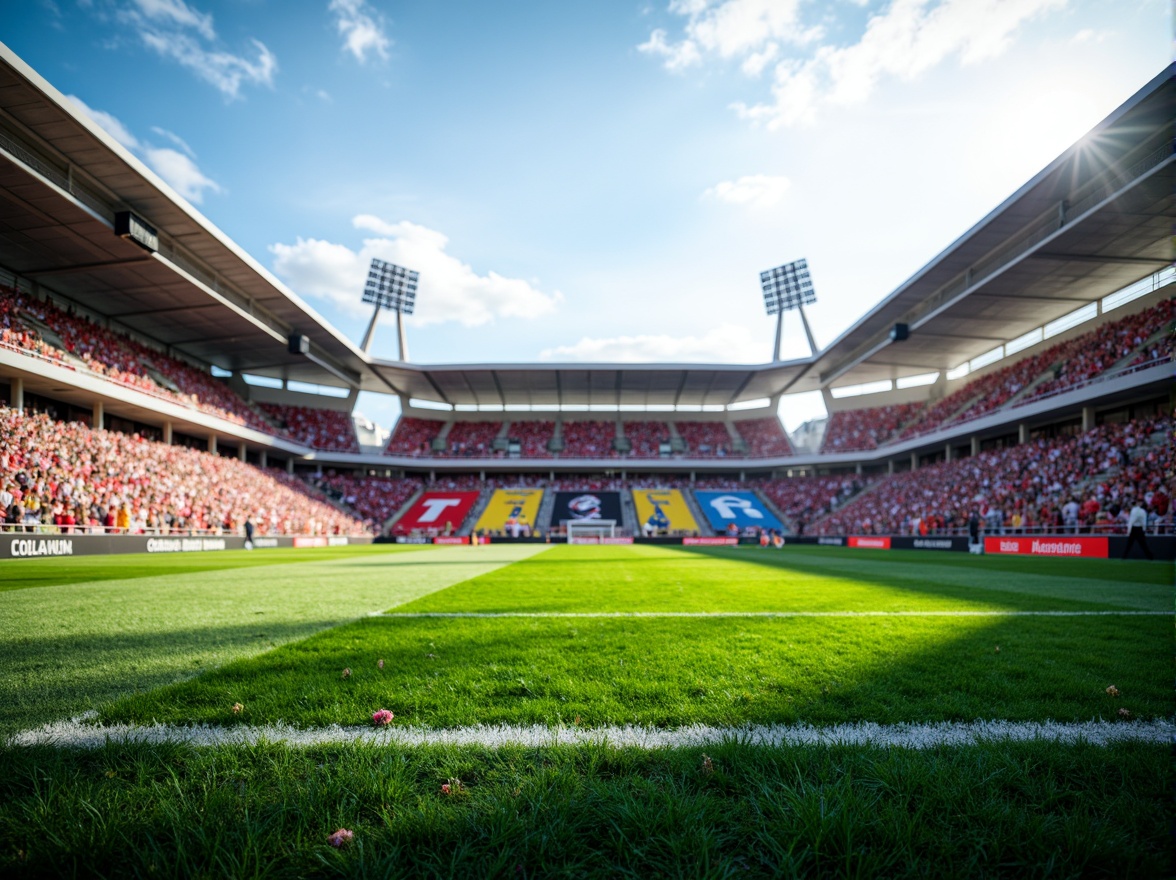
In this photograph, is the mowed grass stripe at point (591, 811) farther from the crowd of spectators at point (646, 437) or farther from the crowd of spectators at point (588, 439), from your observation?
the crowd of spectators at point (646, 437)

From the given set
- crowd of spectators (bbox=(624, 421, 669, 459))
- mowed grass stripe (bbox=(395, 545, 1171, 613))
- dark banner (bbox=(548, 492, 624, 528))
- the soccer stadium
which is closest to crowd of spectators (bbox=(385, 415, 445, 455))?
dark banner (bbox=(548, 492, 624, 528))

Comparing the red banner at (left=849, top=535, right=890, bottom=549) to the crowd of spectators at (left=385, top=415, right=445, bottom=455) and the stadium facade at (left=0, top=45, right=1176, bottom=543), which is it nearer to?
the stadium facade at (left=0, top=45, right=1176, bottom=543)

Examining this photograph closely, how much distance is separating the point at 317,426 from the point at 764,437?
39.6 meters

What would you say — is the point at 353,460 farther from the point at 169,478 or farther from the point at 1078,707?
the point at 1078,707

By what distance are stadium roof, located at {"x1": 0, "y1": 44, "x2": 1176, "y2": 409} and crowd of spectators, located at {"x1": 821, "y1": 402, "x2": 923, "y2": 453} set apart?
306 cm

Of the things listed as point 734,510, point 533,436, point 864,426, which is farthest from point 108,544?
point 864,426

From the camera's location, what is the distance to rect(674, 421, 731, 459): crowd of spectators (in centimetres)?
5353

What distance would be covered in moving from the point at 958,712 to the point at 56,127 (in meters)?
Result: 27.5

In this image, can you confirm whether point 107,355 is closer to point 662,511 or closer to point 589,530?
point 589,530

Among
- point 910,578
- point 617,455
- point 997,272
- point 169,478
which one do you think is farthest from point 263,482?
point 997,272

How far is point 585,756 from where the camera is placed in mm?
2256

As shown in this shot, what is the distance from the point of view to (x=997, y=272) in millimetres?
26719

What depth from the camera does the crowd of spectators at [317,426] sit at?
4597 centimetres

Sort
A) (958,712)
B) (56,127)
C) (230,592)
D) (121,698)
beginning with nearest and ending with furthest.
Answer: (958,712) → (121,698) → (230,592) → (56,127)
